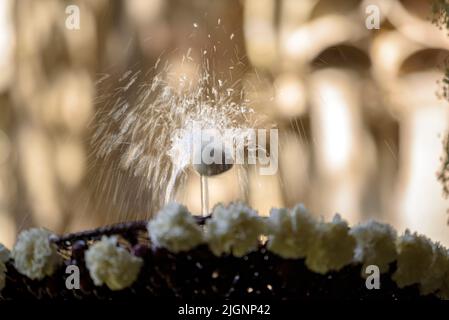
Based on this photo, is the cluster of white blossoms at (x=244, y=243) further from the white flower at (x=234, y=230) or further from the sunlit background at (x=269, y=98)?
the sunlit background at (x=269, y=98)

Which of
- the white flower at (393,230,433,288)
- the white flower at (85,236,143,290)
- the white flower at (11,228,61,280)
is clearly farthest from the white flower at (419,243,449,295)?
the white flower at (11,228,61,280)

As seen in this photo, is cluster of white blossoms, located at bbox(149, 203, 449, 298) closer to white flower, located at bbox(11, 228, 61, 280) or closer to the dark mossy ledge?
the dark mossy ledge

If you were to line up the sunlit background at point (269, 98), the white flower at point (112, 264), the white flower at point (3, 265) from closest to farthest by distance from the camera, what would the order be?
the white flower at point (112, 264)
the white flower at point (3, 265)
the sunlit background at point (269, 98)

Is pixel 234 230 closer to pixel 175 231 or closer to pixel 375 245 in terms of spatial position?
pixel 175 231

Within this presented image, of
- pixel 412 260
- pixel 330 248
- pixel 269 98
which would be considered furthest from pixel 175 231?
pixel 269 98

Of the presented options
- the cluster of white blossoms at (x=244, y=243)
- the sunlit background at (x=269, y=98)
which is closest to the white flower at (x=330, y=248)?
the cluster of white blossoms at (x=244, y=243)
